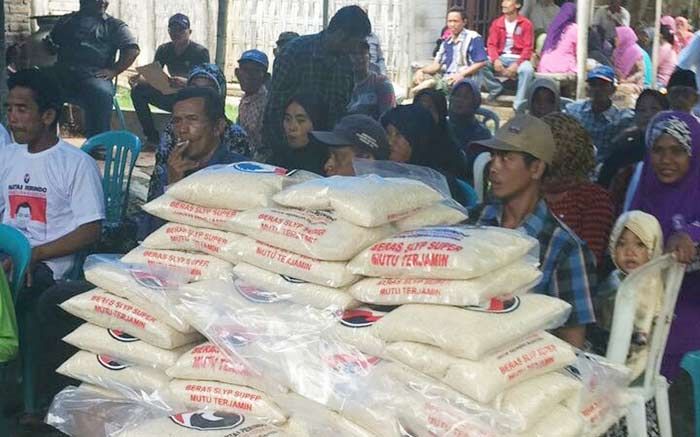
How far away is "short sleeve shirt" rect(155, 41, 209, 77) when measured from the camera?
1025cm

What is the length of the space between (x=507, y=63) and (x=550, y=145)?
28.6 feet

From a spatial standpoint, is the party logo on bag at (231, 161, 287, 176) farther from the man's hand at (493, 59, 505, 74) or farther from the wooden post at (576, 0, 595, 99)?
the man's hand at (493, 59, 505, 74)

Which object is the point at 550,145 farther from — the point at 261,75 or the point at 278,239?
the point at 261,75

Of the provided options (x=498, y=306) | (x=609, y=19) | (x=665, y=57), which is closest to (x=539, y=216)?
(x=498, y=306)

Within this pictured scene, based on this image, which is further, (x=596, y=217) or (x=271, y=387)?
(x=596, y=217)

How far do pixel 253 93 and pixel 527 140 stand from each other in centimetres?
427

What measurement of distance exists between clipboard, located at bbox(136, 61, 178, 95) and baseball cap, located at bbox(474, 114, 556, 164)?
637cm

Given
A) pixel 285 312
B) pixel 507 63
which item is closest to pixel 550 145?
pixel 285 312

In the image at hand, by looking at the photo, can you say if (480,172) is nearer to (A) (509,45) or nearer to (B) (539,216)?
(B) (539,216)

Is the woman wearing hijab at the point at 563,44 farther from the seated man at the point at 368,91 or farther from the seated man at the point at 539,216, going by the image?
the seated man at the point at 539,216

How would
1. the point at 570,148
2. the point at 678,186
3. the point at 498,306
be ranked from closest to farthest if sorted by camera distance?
the point at 498,306, the point at 570,148, the point at 678,186

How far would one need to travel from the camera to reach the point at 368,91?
7555 millimetres

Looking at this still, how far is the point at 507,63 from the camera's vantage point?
40.2ft

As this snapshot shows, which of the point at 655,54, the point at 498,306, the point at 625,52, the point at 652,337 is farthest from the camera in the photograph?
the point at 655,54
